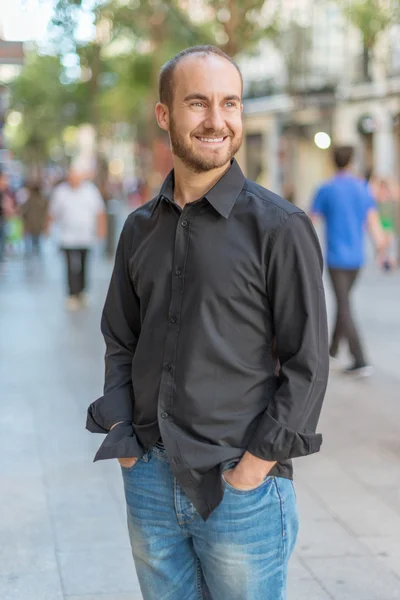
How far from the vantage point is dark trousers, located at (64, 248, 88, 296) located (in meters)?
14.4

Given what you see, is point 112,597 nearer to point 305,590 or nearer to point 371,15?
point 305,590

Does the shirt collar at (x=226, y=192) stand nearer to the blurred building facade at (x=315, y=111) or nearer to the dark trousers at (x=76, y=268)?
the dark trousers at (x=76, y=268)

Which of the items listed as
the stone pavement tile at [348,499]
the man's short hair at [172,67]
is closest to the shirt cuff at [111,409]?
the man's short hair at [172,67]

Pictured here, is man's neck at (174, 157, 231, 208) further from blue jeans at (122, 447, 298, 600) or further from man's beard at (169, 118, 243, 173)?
blue jeans at (122, 447, 298, 600)

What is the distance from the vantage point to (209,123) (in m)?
2.51

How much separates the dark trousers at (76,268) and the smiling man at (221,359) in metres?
11.9

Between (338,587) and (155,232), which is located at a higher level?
(155,232)

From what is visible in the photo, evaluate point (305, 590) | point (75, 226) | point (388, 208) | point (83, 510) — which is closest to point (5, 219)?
point (75, 226)

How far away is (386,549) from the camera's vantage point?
4.78m

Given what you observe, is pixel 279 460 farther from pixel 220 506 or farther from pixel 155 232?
pixel 155 232

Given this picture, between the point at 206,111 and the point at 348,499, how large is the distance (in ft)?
11.3

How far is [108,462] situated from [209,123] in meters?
4.06

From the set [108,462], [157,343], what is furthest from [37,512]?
[157,343]

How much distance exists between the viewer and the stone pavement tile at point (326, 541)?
4730 mm
